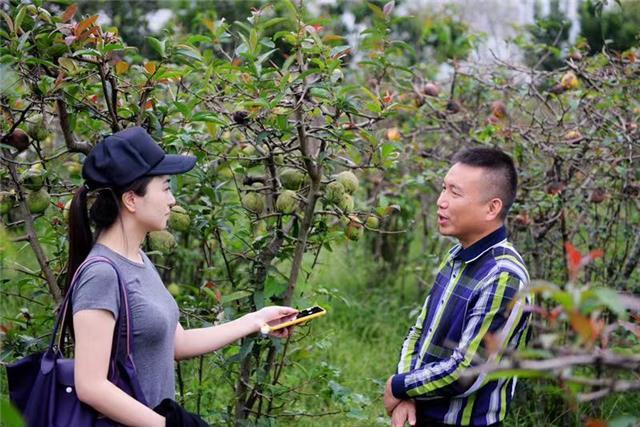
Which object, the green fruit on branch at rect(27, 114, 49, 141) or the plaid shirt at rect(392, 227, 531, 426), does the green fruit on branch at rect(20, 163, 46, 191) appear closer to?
the green fruit on branch at rect(27, 114, 49, 141)

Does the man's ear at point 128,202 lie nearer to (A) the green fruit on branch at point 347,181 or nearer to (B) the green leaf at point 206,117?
(B) the green leaf at point 206,117

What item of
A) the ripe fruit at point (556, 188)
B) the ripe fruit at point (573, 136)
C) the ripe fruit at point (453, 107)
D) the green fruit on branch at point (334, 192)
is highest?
the green fruit on branch at point (334, 192)

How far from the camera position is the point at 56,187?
2508 millimetres

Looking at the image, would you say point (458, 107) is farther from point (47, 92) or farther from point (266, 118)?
point (47, 92)

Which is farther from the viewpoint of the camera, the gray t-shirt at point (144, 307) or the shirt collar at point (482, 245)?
the shirt collar at point (482, 245)

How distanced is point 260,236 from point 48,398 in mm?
993

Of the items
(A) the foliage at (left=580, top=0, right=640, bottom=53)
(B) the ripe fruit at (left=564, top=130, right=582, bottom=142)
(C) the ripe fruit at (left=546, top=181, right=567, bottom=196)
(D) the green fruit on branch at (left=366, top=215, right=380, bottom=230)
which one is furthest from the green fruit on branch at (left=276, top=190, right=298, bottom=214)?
(A) the foliage at (left=580, top=0, right=640, bottom=53)

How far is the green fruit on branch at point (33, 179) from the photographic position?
2359mm

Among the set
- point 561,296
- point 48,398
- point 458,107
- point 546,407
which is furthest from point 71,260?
point 458,107

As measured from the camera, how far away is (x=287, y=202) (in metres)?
2.45

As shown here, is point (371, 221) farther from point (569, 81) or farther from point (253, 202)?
point (569, 81)

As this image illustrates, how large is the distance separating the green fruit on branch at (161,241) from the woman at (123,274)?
1.56 feet

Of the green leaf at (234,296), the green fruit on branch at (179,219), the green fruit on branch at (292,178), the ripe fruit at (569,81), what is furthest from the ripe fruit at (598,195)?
the green fruit on branch at (179,219)

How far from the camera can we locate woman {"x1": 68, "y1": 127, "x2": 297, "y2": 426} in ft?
5.51
